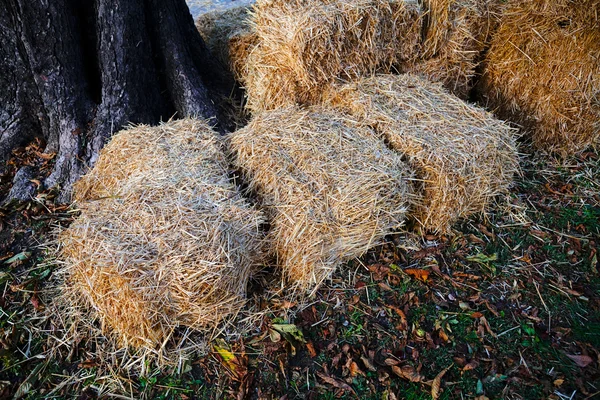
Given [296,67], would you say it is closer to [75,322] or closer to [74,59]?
[74,59]

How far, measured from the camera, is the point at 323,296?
2611 mm

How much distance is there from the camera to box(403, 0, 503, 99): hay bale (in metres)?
3.46

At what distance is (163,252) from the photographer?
2227 millimetres

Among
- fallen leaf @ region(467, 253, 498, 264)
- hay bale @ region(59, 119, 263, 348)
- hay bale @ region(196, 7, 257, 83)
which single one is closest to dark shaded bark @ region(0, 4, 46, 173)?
hay bale @ region(59, 119, 263, 348)

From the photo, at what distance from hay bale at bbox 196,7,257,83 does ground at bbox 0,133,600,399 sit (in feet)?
6.48

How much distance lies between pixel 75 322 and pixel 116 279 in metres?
0.49

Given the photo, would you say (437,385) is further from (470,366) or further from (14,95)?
(14,95)

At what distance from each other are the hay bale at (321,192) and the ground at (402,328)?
243mm

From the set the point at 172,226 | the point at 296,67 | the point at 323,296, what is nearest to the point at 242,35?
the point at 296,67

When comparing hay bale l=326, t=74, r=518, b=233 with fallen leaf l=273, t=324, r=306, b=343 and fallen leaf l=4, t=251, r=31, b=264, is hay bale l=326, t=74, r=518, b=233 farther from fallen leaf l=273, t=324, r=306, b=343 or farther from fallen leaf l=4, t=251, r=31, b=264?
fallen leaf l=4, t=251, r=31, b=264

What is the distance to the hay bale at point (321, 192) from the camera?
253 cm

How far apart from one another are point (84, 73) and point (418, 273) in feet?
9.54

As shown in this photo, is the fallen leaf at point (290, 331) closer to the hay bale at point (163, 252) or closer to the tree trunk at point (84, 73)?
the hay bale at point (163, 252)

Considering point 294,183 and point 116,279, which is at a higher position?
point 294,183
